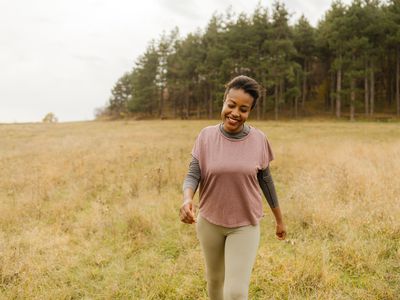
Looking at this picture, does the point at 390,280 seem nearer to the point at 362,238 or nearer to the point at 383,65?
the point at 362,238

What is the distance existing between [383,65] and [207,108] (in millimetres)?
24196

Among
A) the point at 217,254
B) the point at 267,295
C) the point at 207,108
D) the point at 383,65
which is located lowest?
the point at 267,295

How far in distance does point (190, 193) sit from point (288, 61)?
39240 millimetres

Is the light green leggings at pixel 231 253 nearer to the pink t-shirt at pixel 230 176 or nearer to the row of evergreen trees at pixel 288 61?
the pink t-shirt at pixel 230 176

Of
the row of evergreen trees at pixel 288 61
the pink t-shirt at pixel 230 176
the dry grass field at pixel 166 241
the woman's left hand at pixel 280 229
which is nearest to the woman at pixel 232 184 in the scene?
the pink t-shirt at pixel 230 176

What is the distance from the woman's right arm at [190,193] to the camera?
2.47 m

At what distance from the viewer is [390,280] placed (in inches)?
157

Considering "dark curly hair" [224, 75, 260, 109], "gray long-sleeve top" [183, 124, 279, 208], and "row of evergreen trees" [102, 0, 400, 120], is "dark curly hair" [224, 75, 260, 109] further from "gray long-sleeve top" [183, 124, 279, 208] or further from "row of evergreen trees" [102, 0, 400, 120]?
"row of evergreen trees" [102, 0, 400, 120]

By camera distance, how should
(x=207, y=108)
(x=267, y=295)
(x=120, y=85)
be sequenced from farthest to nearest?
(x=120, y=85) < (x=207, y=108) < (x=267, y=295)

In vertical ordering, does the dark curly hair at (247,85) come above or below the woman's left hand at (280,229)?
above

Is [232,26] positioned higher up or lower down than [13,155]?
higher up

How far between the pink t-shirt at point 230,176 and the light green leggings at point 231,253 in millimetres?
81

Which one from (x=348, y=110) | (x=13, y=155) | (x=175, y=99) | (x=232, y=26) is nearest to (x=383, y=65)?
(x=348, y=110)

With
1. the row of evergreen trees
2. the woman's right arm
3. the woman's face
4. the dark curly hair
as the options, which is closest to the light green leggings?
the woman's right arm
